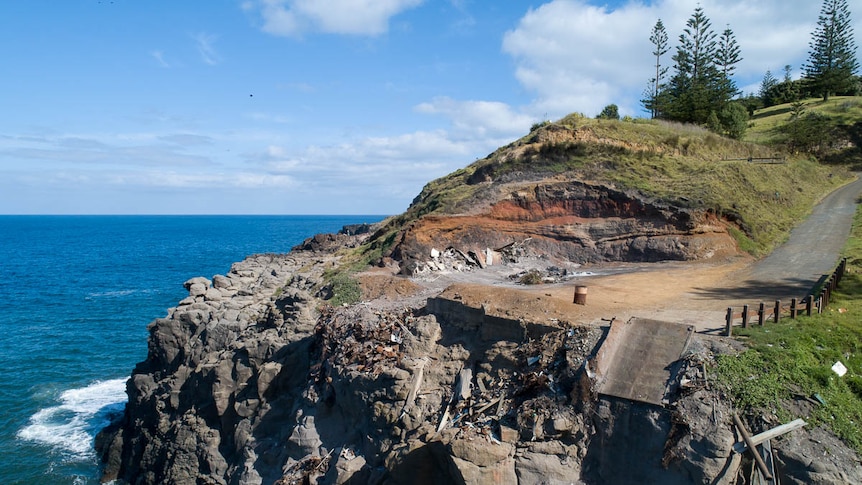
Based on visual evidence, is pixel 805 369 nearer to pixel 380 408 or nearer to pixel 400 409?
pixel 400 409

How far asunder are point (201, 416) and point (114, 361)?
15288 mm

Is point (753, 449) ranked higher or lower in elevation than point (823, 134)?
lower

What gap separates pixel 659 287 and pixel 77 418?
945 inches

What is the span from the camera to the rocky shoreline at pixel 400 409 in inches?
396

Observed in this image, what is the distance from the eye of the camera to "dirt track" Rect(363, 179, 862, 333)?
13.8 m

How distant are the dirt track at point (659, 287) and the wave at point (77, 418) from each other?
13418mm

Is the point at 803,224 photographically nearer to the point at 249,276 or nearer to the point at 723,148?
the point at 723,148

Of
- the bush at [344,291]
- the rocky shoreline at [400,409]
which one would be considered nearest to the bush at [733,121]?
the bush at [344,291]

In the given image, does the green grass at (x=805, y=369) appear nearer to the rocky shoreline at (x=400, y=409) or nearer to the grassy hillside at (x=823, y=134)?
the rocky shoreline at (x=400, y=409)

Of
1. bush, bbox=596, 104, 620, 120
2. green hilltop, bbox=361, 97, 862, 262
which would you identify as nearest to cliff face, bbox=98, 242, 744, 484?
green hilltop, bbox=361, 97, 862, 262

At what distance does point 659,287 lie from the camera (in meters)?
17.3

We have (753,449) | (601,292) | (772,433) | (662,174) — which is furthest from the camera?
(662,174)

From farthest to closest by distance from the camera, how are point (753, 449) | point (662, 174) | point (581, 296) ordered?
point (662, 174) → point (581, 296) → point (753, 449)

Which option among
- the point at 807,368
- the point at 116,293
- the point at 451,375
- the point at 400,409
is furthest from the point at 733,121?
the point at 116,293
